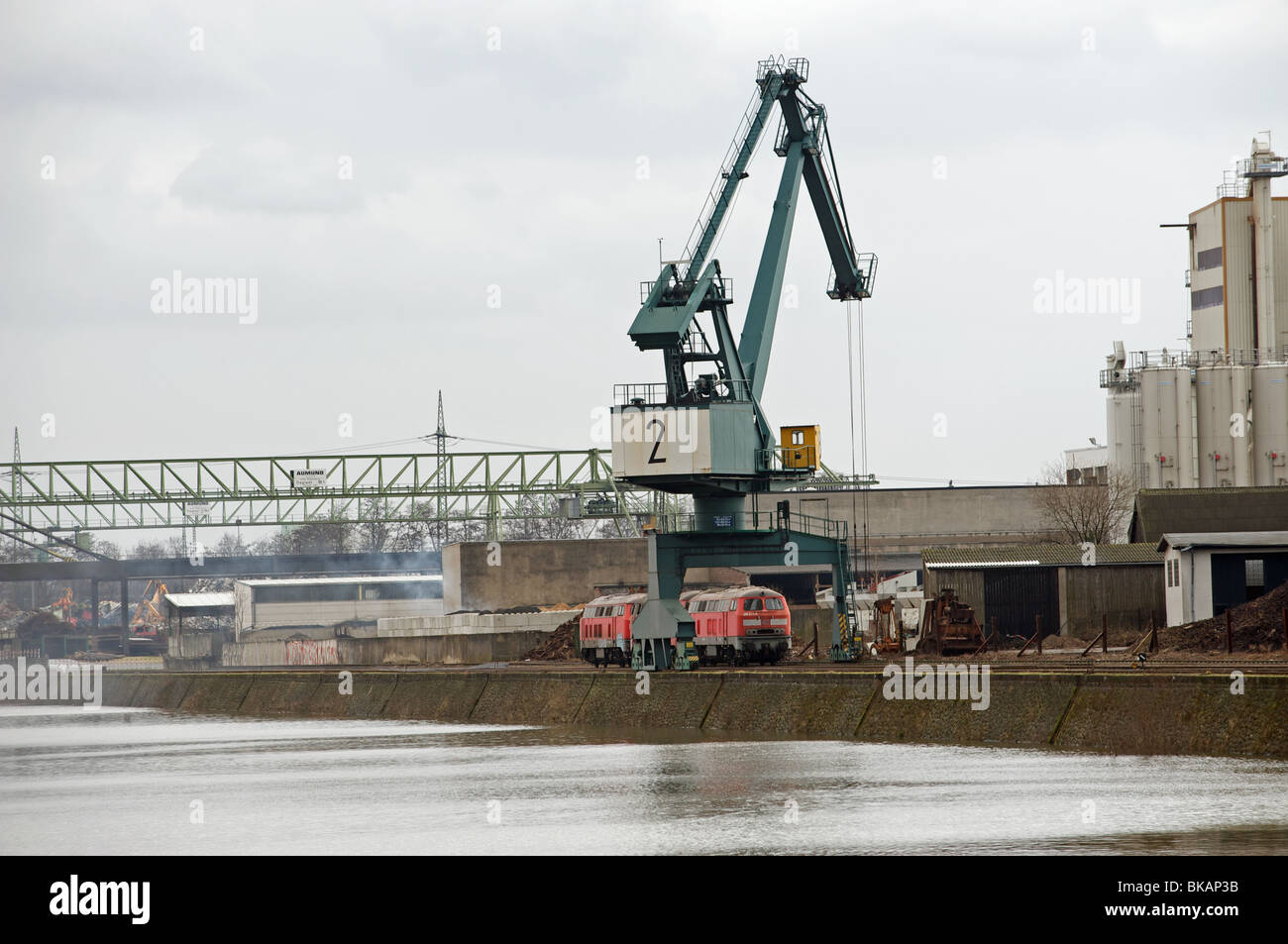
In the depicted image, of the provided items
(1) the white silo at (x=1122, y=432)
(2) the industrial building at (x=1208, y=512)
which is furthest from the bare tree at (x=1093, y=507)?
(2) the industrial building at (x=1208, y=512)

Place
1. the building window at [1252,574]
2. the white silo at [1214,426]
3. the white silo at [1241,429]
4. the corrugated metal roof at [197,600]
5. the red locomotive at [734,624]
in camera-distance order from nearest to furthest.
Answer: the building window at [1252,574], the red locomotive at [734,624], the white silo at [1241,429], the white silo at [1214,426], the corrugated metal roof at [197,600]

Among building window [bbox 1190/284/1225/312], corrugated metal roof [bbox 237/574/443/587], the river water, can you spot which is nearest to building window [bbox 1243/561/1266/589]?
the river water

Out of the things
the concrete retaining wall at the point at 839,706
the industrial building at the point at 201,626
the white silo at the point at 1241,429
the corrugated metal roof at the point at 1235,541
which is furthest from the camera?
the industrial building at the point at 201,626

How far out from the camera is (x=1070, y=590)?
2074 inches

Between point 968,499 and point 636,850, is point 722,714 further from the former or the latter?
point 968,499

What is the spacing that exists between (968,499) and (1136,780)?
69780mm

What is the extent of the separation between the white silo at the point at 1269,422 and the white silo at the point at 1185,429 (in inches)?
114

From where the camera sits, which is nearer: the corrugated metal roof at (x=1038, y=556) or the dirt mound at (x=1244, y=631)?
the dirt mound at (x=1244, y=631)

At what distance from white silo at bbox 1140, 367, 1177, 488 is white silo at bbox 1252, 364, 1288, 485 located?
147 inches

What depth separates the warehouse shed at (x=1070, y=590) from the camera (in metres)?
52.3

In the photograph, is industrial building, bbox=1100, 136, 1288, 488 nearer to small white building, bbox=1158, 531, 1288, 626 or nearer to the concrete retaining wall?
small white building, bbox=1158, 531, 1288, 626

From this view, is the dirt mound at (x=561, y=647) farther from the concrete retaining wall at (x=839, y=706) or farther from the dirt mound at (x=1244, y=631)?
the dirt mound at (x=1244, y=631)

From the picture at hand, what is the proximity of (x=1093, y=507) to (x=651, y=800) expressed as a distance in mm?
65234

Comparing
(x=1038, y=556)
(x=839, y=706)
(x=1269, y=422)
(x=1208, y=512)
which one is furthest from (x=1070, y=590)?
(x=1269, y=422)
